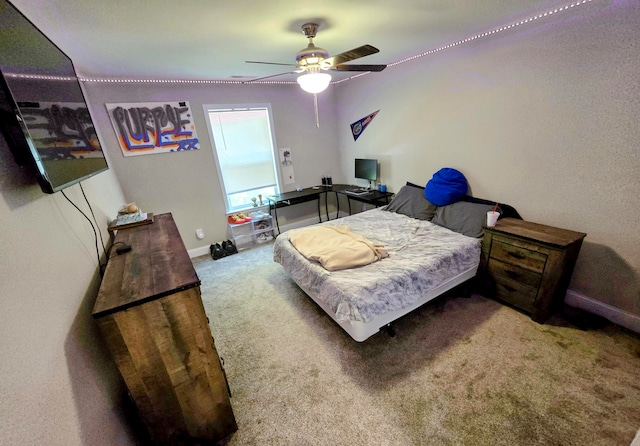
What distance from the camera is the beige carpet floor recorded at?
1383 mm

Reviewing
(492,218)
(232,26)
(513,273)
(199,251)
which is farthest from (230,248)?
(513,273)

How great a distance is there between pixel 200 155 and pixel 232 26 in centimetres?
217

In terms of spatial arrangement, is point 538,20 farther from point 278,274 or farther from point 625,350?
point 278,274

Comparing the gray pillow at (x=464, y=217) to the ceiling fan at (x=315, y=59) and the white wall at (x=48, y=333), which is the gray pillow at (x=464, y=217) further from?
the white wall at (x=48, y=333)

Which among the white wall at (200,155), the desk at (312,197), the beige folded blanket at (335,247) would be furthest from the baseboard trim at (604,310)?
the white wall at (200,155)

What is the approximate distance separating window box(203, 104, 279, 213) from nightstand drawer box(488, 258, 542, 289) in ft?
10.6

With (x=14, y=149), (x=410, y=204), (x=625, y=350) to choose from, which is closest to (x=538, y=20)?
(x=410, y=204)

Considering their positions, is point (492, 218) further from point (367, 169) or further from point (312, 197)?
point (312, 197)

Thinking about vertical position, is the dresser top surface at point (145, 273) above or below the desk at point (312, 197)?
above

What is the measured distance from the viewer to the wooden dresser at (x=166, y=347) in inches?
42.5

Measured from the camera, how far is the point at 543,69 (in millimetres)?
2088

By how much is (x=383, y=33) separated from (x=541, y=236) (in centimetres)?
215

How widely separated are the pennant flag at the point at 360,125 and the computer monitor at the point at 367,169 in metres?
0.43

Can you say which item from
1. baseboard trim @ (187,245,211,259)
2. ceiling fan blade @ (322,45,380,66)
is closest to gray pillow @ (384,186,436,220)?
ceiling fan blade @ (322,45,380,66)
